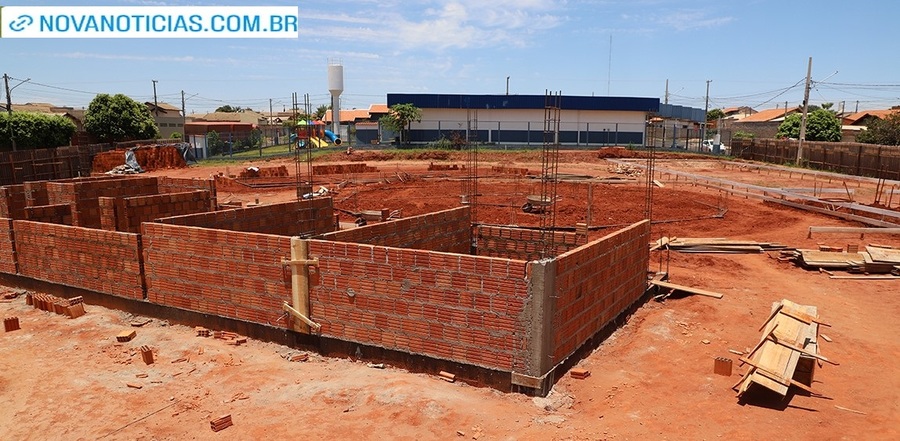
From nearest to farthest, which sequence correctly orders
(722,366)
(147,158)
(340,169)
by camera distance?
(722,366)
(340,169)
(147,158)

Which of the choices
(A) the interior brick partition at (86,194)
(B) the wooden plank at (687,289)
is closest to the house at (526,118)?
(A) the interior brick partition at (86,194)

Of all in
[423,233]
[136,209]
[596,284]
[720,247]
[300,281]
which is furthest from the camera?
[720,247]

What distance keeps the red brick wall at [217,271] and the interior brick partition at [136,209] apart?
277cm

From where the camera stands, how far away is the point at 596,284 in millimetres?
8023

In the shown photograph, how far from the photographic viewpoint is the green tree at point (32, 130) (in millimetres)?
34562

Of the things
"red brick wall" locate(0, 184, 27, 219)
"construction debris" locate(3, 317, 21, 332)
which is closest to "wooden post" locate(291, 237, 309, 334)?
"construction debris" locate(3, 317, 21, 332)

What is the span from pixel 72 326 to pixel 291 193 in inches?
701

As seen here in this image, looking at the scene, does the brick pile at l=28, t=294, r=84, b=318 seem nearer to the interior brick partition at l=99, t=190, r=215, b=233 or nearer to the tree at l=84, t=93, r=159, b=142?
the interior brick partition at l=99, t=190, r=215, b=233

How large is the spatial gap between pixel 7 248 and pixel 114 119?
116ft

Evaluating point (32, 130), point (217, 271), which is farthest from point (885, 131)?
point (32, 130)

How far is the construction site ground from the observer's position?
605cm

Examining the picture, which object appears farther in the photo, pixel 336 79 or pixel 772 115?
pixel 772 115

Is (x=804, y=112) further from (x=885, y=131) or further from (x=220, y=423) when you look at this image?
(x=220, y=423)

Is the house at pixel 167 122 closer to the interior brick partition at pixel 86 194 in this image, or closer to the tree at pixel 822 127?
the interior brick partition at pixel 86 194
